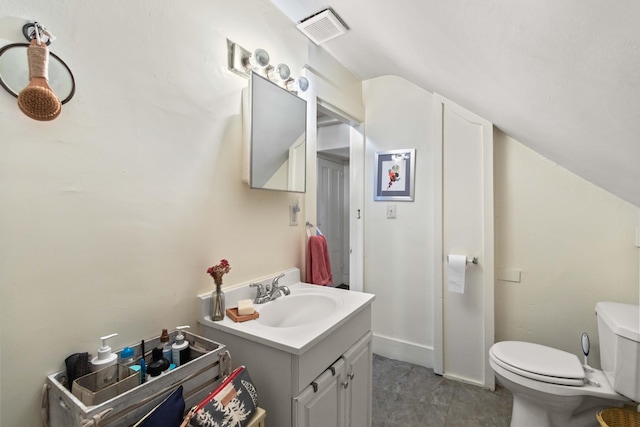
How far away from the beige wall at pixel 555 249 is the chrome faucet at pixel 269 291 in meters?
1.55

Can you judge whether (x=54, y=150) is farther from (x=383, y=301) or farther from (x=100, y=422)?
(x=383, y=301)

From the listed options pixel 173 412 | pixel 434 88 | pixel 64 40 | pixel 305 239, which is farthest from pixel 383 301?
pixel 64 40

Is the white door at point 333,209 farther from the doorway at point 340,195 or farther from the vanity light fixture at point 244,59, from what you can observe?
the vanity light fixture at point 244,59

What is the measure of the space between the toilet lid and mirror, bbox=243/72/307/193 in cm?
145

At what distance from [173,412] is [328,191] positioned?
323 cm

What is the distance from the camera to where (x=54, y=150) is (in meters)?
0.78

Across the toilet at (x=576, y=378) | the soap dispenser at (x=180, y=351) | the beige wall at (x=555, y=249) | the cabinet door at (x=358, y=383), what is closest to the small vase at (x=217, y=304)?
the soap dispenser at (x=180, y=351)

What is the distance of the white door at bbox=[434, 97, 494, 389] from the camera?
1.88 meters

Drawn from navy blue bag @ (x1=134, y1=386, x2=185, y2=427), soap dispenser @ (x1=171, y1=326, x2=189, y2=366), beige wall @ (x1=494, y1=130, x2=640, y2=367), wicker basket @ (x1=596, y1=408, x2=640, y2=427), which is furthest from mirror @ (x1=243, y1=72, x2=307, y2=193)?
wicker basket @ (x1=596, y1=408, x2=640, y2=427)

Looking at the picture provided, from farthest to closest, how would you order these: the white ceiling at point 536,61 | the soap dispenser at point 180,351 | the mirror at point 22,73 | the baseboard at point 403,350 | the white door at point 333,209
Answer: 1. the white door at point 333,209
2. the baseboard at point 403,350
3. the soap dispenser at point 180,351
4. the mirror at point 22,73
5. the white ceiling at point 536,61

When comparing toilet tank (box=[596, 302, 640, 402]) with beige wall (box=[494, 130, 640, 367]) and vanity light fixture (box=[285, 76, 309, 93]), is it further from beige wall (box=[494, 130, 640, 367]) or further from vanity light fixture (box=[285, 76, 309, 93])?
vanity light fixture (box=[285, 76, 309, 93])

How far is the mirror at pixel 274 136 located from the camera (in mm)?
1299

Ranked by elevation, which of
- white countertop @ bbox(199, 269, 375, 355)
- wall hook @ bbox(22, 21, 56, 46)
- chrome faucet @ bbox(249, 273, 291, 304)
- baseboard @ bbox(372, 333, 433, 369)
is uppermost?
wall hook @ bbox(22, 21, 56, 46)

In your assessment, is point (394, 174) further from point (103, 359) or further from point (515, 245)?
point (103, 359)
